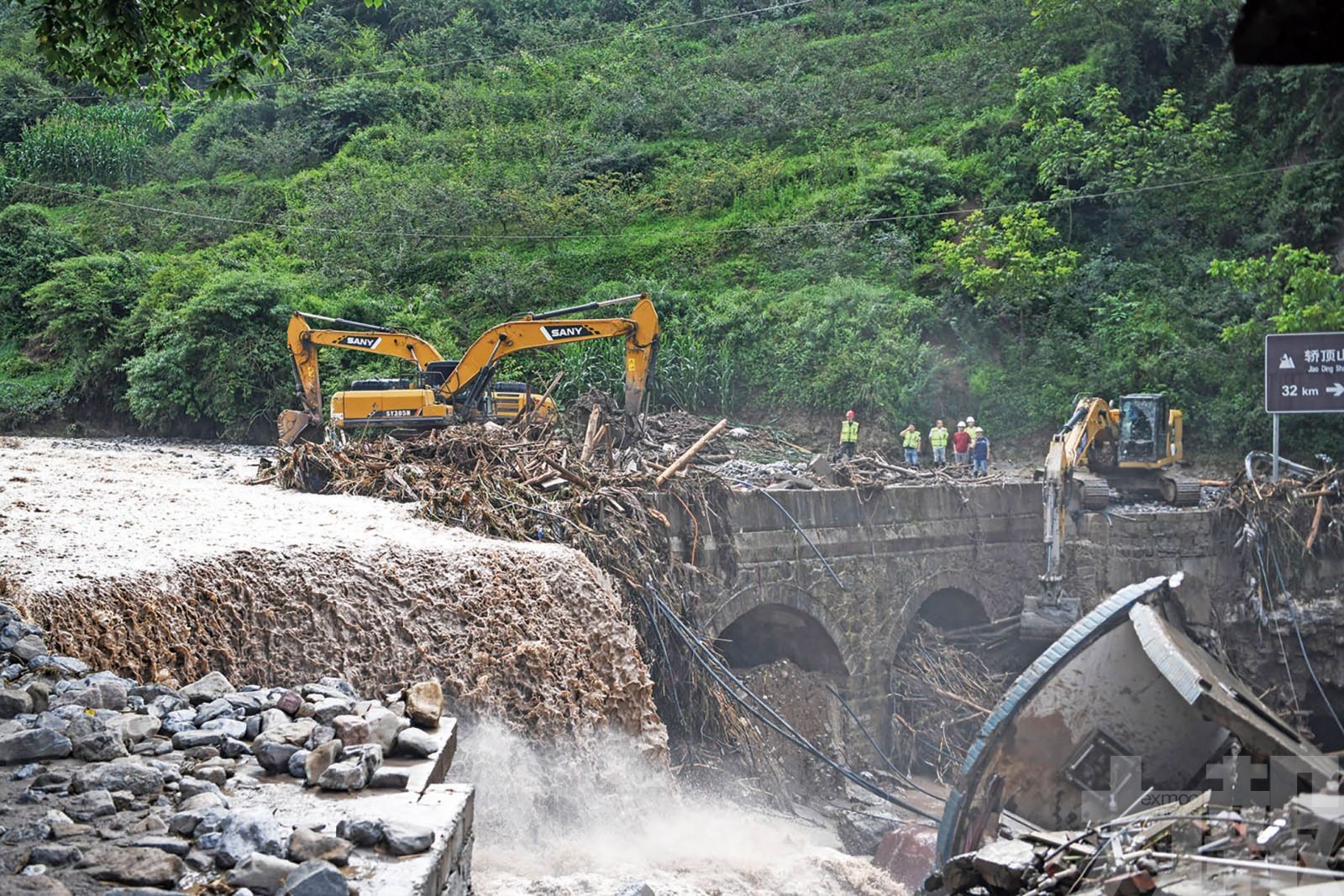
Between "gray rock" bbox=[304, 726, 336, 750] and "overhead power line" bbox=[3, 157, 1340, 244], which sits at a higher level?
"overhead power line" bbox=[3, 157, 1340, 244]

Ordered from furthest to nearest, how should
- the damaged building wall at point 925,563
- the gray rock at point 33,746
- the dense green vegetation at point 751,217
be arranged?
the dense green vegetation at point 751,217 < the damaged building wall at point 925,563 < the gray rock at point 33,746

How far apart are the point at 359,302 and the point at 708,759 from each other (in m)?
16.0

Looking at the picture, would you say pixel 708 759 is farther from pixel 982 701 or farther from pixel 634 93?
pixel 634 93

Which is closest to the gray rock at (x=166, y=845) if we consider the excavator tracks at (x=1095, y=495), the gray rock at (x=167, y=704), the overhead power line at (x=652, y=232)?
the gray rock at (x=167, y=704)

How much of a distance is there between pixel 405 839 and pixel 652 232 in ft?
83.9

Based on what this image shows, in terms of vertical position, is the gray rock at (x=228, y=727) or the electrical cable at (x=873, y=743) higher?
the gray rock at (x=228, y=727)

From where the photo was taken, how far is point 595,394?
50.9ft

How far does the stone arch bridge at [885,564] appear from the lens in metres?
13.7

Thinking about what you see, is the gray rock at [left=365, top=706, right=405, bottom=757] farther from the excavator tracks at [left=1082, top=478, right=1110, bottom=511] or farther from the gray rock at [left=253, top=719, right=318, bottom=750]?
the excavator tracks at [left=1082, top=478, right=1110, bottom=511]

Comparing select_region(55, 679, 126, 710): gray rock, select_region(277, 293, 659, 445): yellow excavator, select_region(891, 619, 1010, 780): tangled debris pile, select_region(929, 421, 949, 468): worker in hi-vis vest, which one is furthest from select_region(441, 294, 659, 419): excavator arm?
select_region(55, 679, 126, 710): gray rock

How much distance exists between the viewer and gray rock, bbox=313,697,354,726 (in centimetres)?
543

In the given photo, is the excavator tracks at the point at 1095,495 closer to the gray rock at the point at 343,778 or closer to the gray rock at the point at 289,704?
the gray rock at the point at 289,704

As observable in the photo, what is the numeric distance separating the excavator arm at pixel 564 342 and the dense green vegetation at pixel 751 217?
792 centimetres

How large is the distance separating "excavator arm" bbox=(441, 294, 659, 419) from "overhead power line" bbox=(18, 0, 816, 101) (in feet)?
79.3
